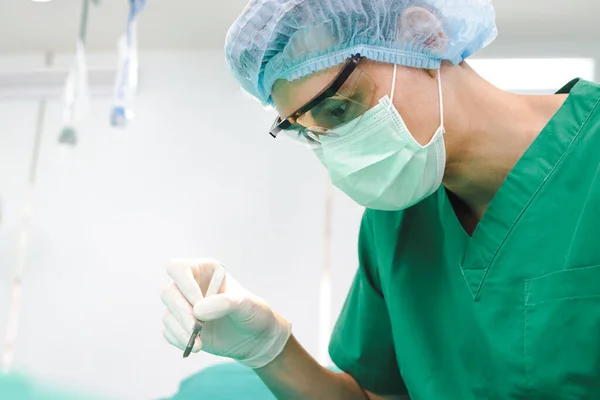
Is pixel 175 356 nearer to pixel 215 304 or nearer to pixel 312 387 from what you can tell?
pixel 312 387

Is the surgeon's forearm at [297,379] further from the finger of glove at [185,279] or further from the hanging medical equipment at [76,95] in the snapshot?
the hanging medical equipment at [76,95]

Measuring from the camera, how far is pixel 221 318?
1190 mm

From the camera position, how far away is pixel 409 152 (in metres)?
0.97

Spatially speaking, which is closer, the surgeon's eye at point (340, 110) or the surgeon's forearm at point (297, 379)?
the surgeon's eye at point (340, 110)

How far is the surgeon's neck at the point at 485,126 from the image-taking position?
3.22 ft

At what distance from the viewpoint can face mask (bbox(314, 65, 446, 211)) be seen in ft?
Answer: 3.15

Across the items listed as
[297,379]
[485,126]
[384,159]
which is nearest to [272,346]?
[297,379]

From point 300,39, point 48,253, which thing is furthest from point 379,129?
point 48,253

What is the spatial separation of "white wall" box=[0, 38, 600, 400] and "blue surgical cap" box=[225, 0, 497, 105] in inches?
46.4

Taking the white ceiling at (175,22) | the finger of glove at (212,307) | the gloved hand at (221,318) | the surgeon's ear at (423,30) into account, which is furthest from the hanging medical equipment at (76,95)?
the surgeon's ear at (423,30)

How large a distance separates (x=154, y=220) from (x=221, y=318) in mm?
1093

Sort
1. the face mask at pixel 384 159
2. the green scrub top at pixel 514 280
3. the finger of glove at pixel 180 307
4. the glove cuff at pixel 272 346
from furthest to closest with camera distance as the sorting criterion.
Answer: the glove cuff at pixel 272 346, the finger of glove at pixel 180 307, the face mask at pixel 384 159, the green scrub top at pixel 514 280

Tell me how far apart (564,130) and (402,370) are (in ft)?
1.78

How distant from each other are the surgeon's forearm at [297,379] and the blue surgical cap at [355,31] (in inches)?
23.5
